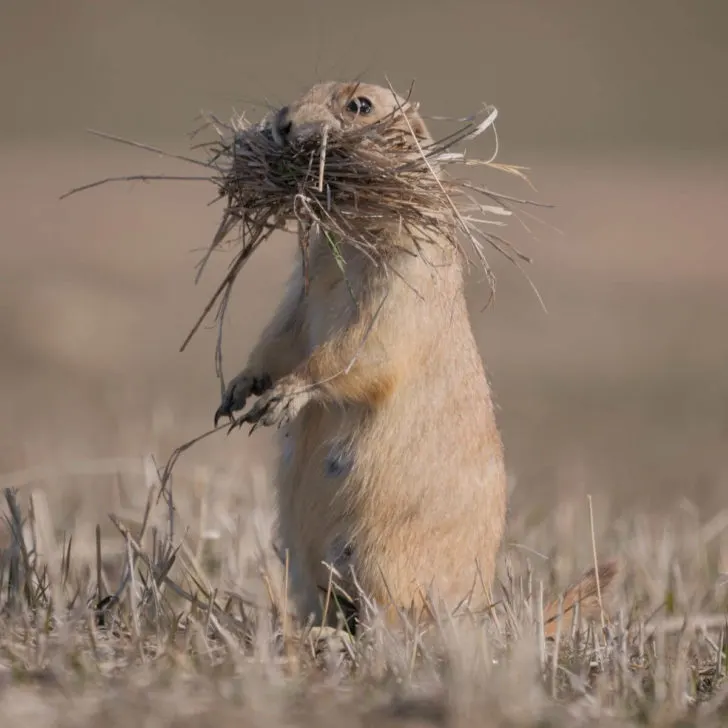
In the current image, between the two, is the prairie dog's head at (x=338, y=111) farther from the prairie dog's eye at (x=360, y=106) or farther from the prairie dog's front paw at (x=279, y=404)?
the prairie dog's front paw at (x=279, y=404)

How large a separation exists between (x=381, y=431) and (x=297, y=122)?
120 cm

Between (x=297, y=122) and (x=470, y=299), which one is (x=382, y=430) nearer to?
(x=297, y=122)

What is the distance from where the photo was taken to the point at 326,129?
16.6 feet

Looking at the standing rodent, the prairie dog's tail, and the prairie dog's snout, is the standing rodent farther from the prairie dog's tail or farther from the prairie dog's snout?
the prairie dog's tail

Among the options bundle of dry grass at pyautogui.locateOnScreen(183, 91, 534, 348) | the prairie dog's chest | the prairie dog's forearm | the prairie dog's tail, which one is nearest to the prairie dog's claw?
the prairie dog's chest

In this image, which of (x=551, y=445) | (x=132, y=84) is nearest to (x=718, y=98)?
(x=132, y=84)

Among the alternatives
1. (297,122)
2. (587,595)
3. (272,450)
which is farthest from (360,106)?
(272,450)

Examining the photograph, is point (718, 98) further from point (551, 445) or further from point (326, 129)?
point (326, 129)

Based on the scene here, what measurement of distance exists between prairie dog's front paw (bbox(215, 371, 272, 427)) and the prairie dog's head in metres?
1.08

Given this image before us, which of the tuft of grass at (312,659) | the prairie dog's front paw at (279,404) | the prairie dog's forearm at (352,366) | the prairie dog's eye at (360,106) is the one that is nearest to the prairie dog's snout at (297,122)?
the prairie dog's eye at (360,106)

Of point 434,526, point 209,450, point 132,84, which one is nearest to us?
point 434,526

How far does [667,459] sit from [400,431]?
571 cm

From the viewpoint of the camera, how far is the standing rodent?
18.1 feet

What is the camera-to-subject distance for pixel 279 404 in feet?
17.7
